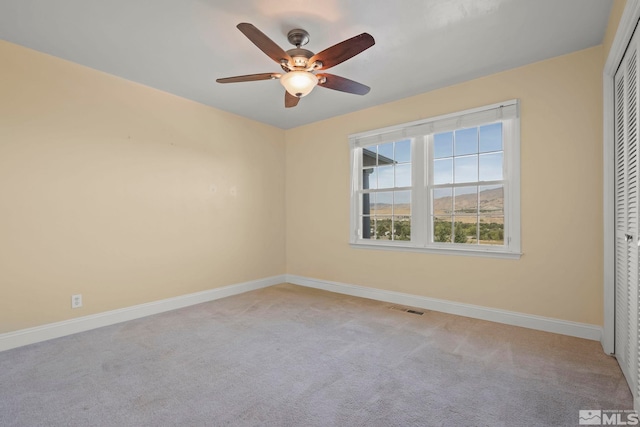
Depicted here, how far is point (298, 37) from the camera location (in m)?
2.55

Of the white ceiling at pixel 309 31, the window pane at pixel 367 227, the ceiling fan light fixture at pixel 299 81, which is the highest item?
the white ceiling at pixel 309 31

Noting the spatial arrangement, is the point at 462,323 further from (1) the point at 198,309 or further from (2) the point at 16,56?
(2) the point at 16,56

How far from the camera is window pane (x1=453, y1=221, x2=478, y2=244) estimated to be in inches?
141

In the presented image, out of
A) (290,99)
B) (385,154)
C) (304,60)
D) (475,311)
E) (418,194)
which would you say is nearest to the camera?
(304,60)

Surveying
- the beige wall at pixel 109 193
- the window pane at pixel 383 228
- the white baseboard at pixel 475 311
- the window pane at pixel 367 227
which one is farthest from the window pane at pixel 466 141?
the beige wall at pixel 109 193

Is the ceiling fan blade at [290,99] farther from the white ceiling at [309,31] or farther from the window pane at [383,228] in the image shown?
the window pane at [383,228]

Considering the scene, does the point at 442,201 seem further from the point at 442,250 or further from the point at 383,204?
the point at 383,204

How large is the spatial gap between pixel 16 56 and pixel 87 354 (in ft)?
8.69

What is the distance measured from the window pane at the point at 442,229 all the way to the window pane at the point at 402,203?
376mm

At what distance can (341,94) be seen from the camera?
383 cm

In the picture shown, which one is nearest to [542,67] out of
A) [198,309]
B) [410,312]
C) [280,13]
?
[280,13]

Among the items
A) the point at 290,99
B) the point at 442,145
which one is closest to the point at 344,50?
the point at 290,99

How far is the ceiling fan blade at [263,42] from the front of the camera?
195 centimetres

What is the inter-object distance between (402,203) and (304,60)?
235 centimetres
